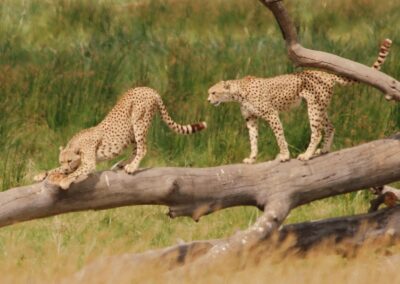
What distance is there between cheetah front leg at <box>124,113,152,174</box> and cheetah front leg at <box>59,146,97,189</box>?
8.6 inches

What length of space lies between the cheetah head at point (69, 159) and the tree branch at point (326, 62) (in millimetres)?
1278

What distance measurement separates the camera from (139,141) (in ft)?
22.7

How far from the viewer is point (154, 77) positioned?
11367 mm

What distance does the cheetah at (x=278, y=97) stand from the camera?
7.17 meters

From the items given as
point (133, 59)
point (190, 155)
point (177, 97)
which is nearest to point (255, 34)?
point (133, 59)

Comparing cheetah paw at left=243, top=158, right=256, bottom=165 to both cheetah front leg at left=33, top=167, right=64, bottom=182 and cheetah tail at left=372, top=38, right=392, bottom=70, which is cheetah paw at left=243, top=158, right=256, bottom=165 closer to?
cheetah tail at left=372, top=38, right=392, bottom=70

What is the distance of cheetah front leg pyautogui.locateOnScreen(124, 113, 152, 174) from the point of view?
22.7ft

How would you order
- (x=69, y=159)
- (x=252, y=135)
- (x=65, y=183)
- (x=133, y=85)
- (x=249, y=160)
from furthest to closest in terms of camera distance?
(x=133, y=85) → (x=249, y=160) → (x=252, y=135) → (x=69, y=159) → (x=65, y=183)

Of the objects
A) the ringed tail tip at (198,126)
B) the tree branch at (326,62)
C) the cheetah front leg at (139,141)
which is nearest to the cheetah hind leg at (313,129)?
the tree branch at (326,62)

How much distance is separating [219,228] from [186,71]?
2.51 meters

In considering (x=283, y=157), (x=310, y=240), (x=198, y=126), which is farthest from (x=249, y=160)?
(x=310, y=240)

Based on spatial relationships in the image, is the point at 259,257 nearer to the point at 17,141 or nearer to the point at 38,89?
the point at 17,141

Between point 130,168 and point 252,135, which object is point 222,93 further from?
point 130,168

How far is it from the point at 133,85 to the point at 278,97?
12.7 feet
